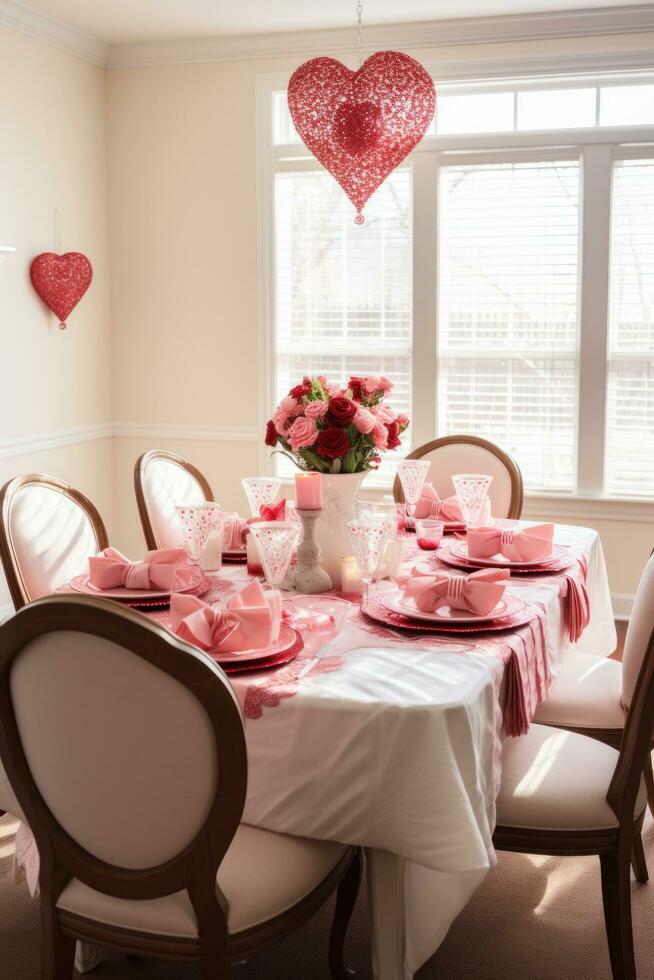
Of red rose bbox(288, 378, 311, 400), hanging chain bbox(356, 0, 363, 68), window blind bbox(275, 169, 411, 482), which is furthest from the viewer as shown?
window blind bbox(275, 169, 411, 482)

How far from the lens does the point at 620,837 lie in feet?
6.16

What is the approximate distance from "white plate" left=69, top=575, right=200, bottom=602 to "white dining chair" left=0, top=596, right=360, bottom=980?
658mm

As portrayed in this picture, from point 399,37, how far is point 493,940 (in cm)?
379

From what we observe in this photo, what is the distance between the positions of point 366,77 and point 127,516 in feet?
8.60

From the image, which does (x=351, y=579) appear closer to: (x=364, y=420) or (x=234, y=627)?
(x=364, y=420)

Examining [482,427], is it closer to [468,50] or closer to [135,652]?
[468,50]

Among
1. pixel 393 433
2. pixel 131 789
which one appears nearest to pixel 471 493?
pixel 393 433

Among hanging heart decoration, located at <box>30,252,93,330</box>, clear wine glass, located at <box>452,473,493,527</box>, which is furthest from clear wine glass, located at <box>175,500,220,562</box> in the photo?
hanging heart decoration, located at <box>30,252,93,330</box>

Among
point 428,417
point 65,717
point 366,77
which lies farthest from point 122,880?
point 428,417

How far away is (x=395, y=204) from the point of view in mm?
4707

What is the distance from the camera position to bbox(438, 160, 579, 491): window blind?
4520mm

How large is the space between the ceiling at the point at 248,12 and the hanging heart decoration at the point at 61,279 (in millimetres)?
1026

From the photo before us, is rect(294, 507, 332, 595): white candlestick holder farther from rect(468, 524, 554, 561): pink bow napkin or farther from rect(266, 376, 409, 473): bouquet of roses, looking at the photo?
rect(468, 524, 554, 561): pink bow napkin

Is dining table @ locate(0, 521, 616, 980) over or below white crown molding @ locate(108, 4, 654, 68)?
below
